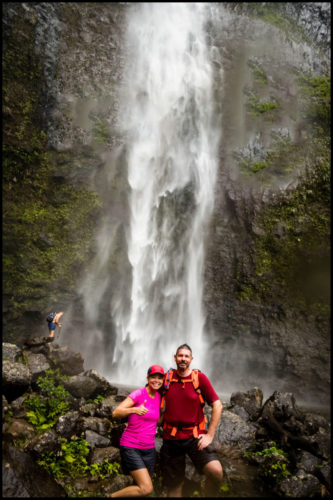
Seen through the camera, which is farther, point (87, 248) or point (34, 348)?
point (87, 248)

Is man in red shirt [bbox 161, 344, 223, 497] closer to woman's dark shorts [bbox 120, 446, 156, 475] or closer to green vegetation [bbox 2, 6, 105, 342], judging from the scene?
woman's dark shorts [bbox 120, 446, 156, 475]

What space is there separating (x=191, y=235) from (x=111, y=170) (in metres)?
5.10

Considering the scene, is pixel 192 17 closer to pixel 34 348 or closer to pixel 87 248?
pixel 87 248

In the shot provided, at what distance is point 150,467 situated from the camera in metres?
3.85

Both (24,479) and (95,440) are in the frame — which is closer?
(24,479)

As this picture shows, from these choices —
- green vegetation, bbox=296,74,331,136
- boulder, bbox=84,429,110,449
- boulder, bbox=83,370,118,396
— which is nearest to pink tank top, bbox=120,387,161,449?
boulder, bbox=84,429,110,449

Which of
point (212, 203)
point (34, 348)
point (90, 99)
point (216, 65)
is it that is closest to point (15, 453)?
point (34, 348)

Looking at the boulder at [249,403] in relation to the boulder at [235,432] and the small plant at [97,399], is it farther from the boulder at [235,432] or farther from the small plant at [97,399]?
the small plant at [97,399]

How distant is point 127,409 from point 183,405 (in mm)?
605

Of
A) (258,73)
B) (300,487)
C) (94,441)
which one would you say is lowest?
(300,487)

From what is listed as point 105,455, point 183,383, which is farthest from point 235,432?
point 183,383

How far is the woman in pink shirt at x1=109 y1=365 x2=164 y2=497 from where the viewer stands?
11.9 feet

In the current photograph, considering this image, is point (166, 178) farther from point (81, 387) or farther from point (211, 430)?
point (211, 430)

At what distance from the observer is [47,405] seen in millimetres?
6535
